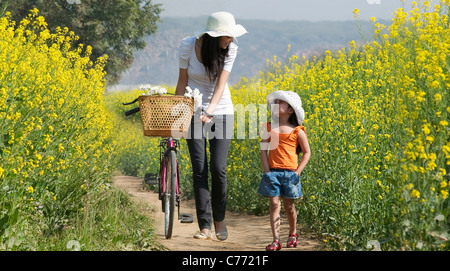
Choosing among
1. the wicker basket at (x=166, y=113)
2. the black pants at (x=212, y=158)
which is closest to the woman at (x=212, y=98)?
the black pants at (x=212, y=158)

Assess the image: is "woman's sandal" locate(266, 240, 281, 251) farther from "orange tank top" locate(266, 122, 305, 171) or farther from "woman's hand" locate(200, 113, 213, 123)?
"woman's hand" locate(200, 113, 213, 123)

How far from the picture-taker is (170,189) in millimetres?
5438

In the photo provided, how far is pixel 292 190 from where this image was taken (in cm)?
490

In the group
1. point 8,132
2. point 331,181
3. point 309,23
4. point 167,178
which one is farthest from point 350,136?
point 309,23

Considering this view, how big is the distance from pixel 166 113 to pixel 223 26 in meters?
0.81

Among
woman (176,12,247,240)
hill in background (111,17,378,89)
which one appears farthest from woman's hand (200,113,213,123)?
hill in background (111,17,378,89)

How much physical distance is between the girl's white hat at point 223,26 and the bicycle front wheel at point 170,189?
1.17 meters

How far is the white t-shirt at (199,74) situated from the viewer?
5145 millimetres

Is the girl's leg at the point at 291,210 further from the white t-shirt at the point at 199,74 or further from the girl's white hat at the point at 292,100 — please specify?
the white t-shirt at the point at 199,74

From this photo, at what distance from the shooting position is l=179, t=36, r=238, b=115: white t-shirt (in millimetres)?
5145

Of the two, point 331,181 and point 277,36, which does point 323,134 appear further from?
point 277,36

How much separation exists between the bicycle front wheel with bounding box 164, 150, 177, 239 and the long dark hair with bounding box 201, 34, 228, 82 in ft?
2.88

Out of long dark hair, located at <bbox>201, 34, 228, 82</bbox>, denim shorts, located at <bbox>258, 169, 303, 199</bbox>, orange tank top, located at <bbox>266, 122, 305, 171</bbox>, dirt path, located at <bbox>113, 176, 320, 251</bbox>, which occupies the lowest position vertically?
dirt path, located at <bbox>113, 176, 320, 251</bbox>
